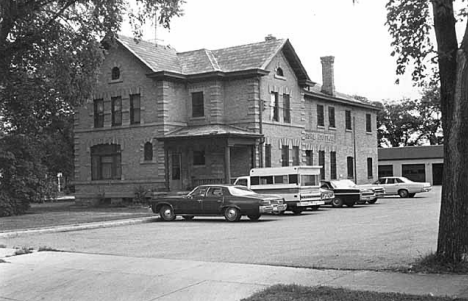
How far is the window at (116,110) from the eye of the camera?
38.2 m

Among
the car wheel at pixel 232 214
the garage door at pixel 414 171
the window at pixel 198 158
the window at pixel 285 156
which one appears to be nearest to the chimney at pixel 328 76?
the window at pixel 285 156

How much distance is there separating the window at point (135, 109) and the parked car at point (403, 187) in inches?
744

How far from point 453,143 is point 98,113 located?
31656 millimetres

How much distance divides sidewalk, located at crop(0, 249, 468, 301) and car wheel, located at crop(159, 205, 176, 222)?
12.2m

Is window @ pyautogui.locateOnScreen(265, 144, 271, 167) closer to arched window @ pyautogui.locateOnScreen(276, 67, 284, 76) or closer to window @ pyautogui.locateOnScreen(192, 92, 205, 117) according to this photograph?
window @ pyautogui.locateOnScreen(192, 92, 205, 117)

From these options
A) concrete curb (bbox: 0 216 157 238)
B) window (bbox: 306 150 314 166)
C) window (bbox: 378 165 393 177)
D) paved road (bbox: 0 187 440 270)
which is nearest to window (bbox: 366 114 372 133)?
window (bbox: 306 150 314 166)

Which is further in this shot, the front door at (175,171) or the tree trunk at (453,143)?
the front door at (175,171)

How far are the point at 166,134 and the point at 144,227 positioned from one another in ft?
43.0

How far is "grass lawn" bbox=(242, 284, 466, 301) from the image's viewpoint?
8297 millimetres

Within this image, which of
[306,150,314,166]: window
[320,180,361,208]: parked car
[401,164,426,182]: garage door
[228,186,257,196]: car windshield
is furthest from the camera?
[401,164,426,182]: garage door

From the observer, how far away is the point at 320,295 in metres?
8.68

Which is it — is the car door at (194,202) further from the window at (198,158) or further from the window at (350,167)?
the window at (350,167)

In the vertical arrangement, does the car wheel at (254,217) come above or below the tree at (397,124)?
below

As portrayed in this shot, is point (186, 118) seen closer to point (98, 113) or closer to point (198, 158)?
point (198, 158)
